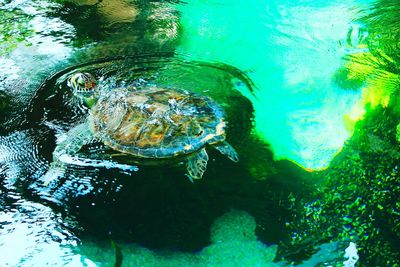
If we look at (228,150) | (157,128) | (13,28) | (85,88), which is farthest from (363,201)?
(13,28)

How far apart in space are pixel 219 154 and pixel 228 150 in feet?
0.47

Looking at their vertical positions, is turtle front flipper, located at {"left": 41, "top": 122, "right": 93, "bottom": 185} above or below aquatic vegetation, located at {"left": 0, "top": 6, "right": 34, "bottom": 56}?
below

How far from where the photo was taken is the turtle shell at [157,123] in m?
2.77

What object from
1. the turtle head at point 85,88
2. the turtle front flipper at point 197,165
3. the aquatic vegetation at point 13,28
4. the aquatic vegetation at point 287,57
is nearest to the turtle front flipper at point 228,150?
the turtle front flipper at point 197,165

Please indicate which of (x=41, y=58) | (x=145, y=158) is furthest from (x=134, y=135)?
(x=41, y=58)

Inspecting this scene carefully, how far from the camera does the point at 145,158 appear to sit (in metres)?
2.83

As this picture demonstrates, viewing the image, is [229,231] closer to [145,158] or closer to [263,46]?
[145,158]

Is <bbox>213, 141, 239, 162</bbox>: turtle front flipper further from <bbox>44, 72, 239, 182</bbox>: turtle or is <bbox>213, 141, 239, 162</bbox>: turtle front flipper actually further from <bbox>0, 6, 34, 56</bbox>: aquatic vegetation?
<bbox>0, 6, 34, 56</bbox>: aquatic vegetation

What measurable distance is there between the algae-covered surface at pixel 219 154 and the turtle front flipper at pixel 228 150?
8cm

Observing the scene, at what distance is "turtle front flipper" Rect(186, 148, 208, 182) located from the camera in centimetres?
266

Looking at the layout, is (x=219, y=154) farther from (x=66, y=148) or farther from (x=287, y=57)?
(x=287, y=57)

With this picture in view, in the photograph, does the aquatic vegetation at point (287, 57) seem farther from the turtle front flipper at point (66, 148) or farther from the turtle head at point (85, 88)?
the turtle front flipper at point (66, 148)

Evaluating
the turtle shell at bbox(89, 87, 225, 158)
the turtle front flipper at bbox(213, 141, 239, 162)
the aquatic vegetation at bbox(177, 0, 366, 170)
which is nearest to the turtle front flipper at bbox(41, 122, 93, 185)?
the turtle shell at bbox(89, 87, 225, 158)

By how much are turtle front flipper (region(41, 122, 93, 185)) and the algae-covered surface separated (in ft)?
0.13
